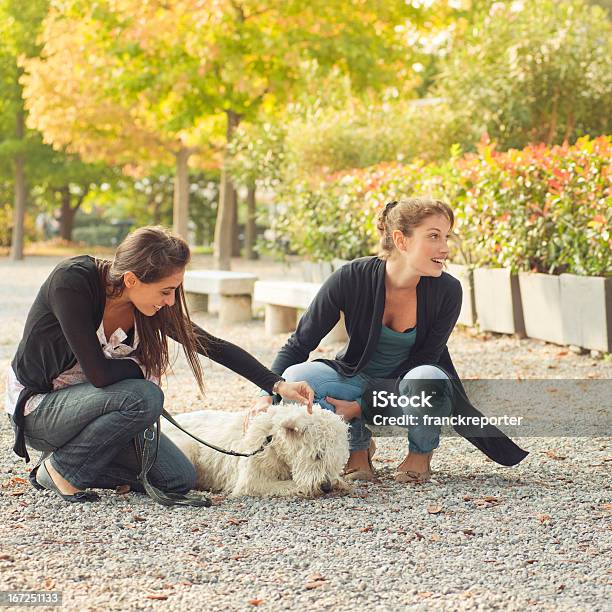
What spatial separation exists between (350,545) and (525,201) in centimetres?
575

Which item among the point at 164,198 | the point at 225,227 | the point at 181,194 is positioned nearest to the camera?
the point at 225,227

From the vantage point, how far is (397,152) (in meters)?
14.5

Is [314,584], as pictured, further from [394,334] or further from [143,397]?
[394,334]

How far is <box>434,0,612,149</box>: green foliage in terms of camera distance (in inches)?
565

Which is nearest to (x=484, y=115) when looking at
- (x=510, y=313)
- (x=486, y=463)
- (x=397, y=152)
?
(x=397, y=152)

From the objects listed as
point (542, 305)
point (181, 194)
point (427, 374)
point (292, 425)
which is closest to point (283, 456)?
point (292, 425)

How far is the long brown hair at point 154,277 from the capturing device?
4.06m

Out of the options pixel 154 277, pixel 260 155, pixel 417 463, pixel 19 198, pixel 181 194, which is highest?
pixel 260 155

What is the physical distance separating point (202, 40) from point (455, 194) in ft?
23.9

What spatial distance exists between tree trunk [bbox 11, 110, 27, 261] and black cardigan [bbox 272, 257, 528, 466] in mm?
19310

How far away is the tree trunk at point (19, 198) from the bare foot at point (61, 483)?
19446mm

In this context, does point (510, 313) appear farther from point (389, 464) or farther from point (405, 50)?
point (405, 50)

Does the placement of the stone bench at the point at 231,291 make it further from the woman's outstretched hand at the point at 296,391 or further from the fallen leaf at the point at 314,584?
the fallen leaf at the point at 314,584

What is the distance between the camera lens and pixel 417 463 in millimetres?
4555
